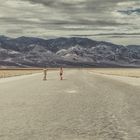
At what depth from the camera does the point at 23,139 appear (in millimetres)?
9859

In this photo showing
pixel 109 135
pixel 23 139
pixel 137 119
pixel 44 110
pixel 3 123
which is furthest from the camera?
pixel 44 110

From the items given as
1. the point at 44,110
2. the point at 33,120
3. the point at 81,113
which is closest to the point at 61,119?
the point at 33,120

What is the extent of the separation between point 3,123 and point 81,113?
3.79m

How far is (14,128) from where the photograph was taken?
11.8 metres

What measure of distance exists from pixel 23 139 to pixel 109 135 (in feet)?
7.05

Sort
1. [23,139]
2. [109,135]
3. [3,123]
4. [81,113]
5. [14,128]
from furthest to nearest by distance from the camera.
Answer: [81,113] → [3,123] → [14,128] → [109,135] → [23,139]

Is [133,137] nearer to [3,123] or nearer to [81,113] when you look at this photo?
[3,123]

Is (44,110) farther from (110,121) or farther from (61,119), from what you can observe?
(110,121)

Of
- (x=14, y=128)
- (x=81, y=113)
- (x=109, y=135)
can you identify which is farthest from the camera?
(x=81, y=113)

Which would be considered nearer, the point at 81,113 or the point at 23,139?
the point at 23,139

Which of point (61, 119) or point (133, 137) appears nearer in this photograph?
point (133, 137)

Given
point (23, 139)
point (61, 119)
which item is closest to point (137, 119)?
point (61, 119)

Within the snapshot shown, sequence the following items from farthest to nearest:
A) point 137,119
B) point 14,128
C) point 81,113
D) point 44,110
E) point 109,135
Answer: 1. point 44,110
2. point 81,113
3. point 137,119
4. point 14,128
5. point 109,135

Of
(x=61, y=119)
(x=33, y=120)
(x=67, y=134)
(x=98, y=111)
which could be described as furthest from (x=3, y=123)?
(x=98, y=111)
